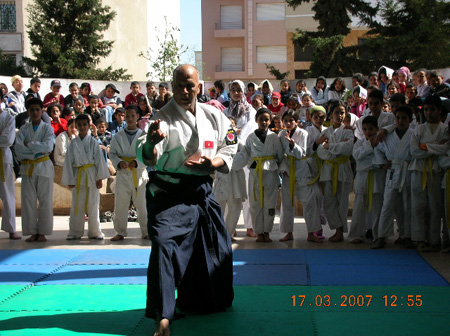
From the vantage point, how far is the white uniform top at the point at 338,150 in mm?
7266

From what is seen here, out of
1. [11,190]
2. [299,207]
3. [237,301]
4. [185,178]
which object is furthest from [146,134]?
[299,207]

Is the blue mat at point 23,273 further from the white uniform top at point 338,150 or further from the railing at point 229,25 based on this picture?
the railing at point 229,25

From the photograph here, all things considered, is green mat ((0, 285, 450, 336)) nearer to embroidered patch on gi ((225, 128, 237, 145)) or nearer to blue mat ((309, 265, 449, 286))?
blue mat ((309, 265, 449, 286))

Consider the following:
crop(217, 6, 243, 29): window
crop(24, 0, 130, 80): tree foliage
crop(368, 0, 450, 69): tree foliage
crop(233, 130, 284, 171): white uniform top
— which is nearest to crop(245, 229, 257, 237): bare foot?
crop(233, 130, 284, 171): white uniform top

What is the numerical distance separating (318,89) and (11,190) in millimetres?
6976

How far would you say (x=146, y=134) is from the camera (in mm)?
4008

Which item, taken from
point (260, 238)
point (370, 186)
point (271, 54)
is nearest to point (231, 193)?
point (260, 238)

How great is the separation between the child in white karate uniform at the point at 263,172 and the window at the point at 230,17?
27348mm

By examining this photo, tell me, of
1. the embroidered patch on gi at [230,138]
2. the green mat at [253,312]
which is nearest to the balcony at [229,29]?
the green mat at [253,312]

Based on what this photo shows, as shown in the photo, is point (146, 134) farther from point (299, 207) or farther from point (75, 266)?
point (299, 207)

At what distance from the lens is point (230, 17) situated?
1344 inches

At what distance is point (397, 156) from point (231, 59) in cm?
2802

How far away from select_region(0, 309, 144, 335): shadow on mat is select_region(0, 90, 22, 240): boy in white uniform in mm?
3815

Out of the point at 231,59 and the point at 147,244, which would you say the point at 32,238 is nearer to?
the point at 147,244
